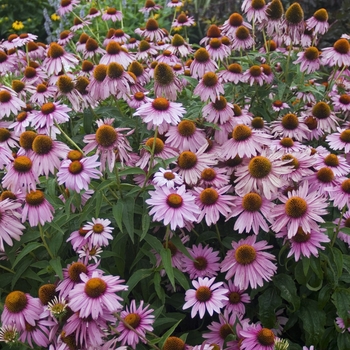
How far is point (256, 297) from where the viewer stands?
1.90m

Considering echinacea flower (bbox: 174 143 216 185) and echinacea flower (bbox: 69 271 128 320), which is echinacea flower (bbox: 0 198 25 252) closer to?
echinacea flower (bbox: 69 271 128 320)

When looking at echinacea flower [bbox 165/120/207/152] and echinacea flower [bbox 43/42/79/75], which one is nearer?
echinacea flower [bbox 165/120/207/152]

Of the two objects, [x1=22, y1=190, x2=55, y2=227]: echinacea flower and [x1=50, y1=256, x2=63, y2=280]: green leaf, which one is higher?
[x1=22, y1=190, x2=55, y2=227]: echinacea flower

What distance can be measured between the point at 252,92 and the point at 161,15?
3.60 metres

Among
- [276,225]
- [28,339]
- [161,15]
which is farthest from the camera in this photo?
[161,15]

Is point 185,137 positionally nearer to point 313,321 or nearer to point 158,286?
point 158,286

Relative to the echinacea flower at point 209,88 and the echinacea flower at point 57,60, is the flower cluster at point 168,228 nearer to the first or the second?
the echinacea flower at point 209,88

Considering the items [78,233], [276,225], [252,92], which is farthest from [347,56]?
[78,233]

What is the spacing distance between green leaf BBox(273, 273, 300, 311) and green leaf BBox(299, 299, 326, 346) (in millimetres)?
52

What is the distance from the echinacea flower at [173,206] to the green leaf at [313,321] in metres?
0.52

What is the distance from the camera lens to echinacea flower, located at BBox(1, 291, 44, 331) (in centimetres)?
147

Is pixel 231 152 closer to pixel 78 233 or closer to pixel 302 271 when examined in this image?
pixel 302 271

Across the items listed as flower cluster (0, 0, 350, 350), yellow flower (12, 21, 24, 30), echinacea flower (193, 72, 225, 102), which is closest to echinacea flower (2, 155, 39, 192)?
flower cluster (0, 0, 350, 350)

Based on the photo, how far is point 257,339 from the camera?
5.04 feet
